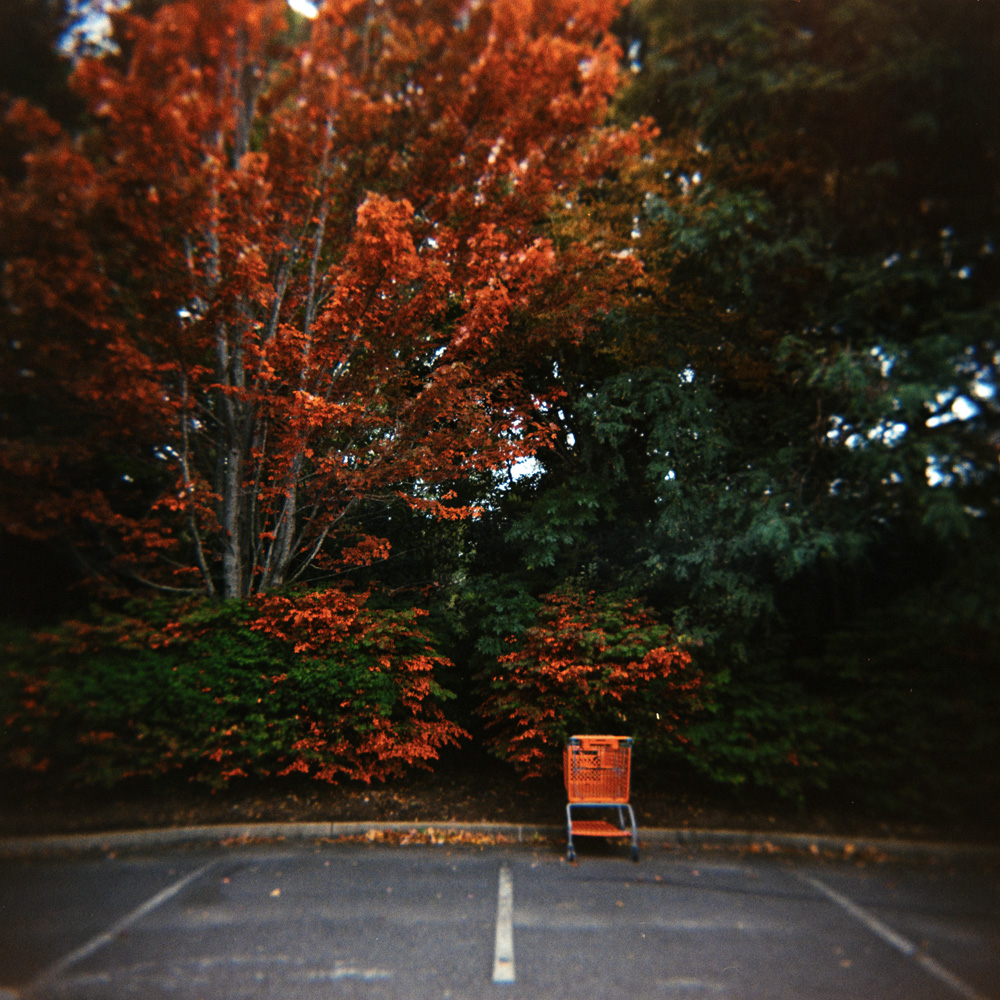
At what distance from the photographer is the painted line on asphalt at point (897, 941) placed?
8.44 feet

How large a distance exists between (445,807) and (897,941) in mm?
3195

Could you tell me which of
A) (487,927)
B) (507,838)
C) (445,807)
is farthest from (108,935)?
(507,838)

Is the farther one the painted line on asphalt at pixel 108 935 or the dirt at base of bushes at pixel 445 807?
the dirt at base of bushes at pixel 445 807

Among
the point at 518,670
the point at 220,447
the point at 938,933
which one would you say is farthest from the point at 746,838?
the point at 220,447

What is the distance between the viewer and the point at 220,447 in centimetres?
482

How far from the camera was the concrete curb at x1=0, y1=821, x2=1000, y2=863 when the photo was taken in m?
3.72

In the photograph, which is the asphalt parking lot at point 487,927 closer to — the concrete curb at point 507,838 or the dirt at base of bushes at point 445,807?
the concrete curb at point 507,838

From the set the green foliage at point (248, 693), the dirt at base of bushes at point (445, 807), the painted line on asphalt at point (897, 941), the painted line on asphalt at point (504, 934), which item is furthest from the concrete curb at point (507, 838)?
the painted line on asphalt at point (504, 934)

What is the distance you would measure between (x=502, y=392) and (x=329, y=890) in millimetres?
4634

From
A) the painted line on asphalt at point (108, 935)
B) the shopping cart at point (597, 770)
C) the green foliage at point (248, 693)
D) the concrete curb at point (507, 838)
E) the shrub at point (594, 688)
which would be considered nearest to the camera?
Answer: the painted line on asphalt at point (108, 935)

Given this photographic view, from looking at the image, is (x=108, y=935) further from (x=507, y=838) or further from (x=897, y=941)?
(x=897, y=941)

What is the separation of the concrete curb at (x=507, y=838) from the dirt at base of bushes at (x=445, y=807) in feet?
0.27

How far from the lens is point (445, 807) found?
187 inches

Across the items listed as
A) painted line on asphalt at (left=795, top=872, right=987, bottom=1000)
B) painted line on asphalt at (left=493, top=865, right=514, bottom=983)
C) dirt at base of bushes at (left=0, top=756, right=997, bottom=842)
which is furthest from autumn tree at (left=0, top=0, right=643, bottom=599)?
painted line on asphalt at (left=795, top=872, right=987, bottom=1000)
